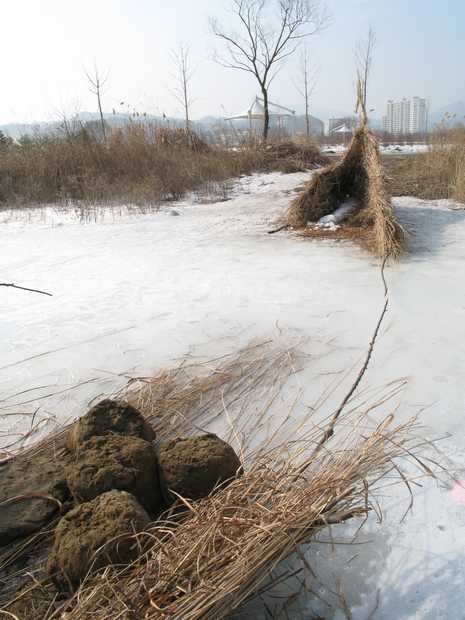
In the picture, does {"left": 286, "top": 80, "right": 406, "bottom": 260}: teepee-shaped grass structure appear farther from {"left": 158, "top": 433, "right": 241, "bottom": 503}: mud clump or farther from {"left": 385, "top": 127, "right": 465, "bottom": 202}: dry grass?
{"left": 158, "top": 433, "right": 241, "bottom": 503}: mud clump

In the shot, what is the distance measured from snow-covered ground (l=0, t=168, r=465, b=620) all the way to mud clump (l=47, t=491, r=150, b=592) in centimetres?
51

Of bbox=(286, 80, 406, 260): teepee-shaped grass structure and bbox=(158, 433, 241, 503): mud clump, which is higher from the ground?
bbox=(286, 80, 406, 260): teepee-shaped grass structure

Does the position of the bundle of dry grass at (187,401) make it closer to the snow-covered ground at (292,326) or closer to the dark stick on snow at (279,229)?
the snow-covered ground at (292,326)

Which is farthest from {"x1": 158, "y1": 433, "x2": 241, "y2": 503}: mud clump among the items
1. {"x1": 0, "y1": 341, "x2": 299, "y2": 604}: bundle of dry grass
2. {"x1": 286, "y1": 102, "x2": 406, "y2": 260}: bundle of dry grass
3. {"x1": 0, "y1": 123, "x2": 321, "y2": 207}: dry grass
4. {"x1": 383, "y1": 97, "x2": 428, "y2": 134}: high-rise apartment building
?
{"x1": 383, "y1": 97, "x2": 428, "y2": 134}: high-rise apartment building

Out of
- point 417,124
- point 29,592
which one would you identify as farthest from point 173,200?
point 417,124

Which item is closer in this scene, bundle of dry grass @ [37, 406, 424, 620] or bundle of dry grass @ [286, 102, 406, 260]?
bundle of dry grass @ [37, 406, 424, 620]

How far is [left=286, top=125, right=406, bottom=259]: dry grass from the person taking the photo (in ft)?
16.0

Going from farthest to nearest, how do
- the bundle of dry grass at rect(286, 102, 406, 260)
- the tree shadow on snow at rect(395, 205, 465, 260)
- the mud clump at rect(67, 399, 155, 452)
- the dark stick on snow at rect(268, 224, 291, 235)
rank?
the dark stick on snow at rect(268, 224, 291, 235), the bundle of dry grass at rect(286, 102, 406, 260), the tree shadow on snow at rect(395, 205, 465, 260), the mud clump at rect(67, 399, 155, 452)

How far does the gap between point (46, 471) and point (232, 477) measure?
60 centimetres

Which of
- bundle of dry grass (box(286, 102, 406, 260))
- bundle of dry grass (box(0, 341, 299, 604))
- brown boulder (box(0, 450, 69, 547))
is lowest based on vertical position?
bundle of dry grass (box(0, 341, 299, 604))

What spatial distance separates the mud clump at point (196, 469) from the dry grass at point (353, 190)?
140 inches

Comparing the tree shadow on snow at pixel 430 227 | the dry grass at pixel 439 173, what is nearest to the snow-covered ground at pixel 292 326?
the tree shadow on snow at pixel 430 227

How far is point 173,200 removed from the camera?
798 cm

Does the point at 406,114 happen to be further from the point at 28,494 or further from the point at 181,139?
the point at 28,494
